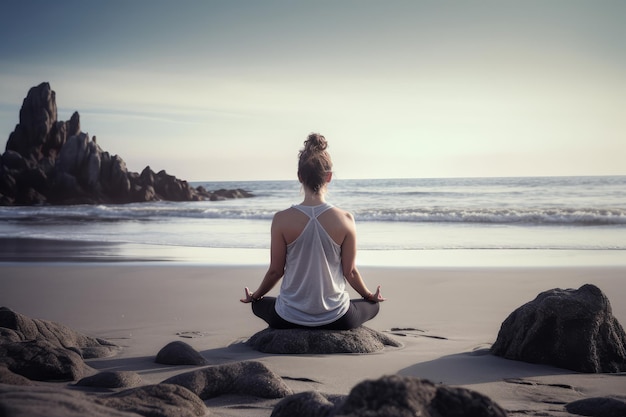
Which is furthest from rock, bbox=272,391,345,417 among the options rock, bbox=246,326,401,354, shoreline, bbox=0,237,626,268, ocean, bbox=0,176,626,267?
shoreline, bbox=0,237,626,268

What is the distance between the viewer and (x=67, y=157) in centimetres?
5419

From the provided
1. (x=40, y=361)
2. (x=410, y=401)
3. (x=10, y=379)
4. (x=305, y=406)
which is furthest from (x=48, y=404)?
(x=40, y=361)

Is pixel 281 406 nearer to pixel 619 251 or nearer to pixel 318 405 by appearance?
pixel 318 405

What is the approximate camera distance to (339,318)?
598cm

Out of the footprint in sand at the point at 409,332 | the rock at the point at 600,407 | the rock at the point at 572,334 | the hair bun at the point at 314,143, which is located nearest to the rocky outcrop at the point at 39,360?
the hair bun at the point at 314,143

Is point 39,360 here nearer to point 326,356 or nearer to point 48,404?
point 48,404

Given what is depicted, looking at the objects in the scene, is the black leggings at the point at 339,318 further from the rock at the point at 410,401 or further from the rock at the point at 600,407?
the rock at the point at 410,401

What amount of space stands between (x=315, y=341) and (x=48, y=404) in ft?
10.6

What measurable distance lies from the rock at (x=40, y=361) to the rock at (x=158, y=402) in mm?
1265

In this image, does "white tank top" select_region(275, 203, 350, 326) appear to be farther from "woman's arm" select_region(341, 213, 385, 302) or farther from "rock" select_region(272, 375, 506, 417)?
"rock" select_region(272, 375, 506, 417)

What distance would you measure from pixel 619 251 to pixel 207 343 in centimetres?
1136

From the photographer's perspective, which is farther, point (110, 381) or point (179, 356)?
point (179, 356)

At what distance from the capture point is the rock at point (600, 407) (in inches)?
151

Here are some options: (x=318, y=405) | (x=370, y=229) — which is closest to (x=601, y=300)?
(x=318, y=405)
